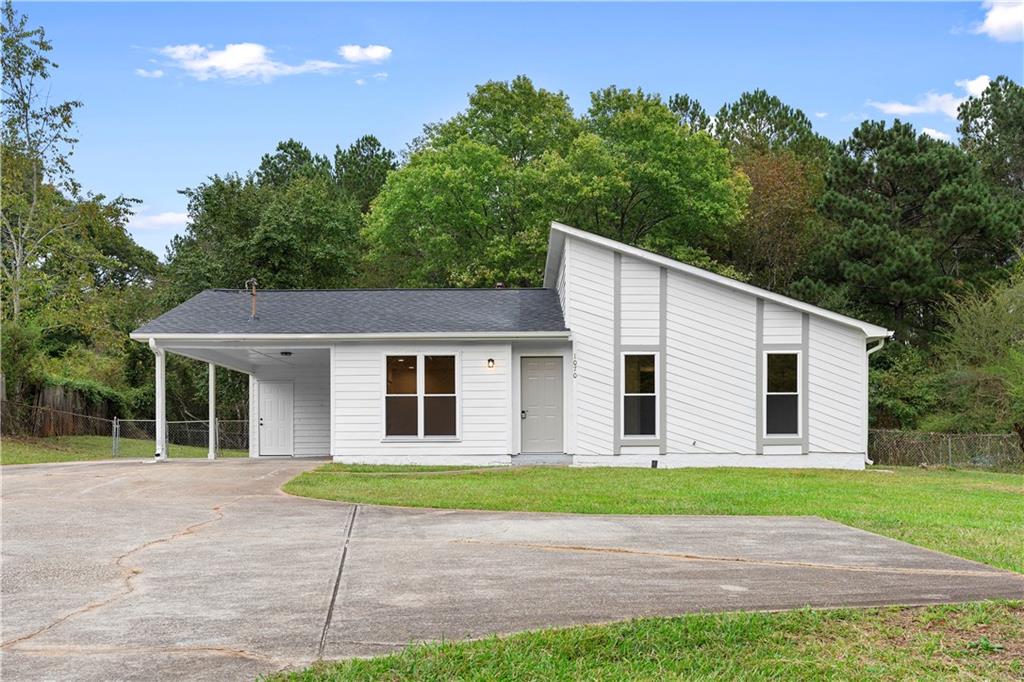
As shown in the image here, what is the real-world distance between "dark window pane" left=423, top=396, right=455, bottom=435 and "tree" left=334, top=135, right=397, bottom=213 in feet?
109

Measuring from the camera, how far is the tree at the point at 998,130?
135 ft

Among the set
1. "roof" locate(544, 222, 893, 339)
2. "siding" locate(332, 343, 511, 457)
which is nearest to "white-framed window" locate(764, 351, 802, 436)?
"roof" locate(544, 222, 893, 339)

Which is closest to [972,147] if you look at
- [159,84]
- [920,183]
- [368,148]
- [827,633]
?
[920,183]

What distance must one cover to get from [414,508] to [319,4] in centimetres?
1579

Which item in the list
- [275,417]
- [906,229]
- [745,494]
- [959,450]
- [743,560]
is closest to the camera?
[743,560]

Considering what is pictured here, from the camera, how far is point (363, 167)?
5172 centimetres

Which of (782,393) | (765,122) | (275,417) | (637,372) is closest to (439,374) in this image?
(637,372)

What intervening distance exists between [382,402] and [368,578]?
11.7m

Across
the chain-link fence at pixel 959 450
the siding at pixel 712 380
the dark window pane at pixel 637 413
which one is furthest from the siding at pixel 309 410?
the chain-link fence at pixel 959 450

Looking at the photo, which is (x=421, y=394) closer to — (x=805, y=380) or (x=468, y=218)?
(x=805, y=380)

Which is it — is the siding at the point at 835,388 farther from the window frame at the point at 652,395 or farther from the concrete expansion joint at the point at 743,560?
the concrete expansion joint at the point at 743,560

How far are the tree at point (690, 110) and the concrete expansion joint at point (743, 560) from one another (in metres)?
42.0

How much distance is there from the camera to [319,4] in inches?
870

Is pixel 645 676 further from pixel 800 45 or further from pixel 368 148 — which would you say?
pixel 368 148
